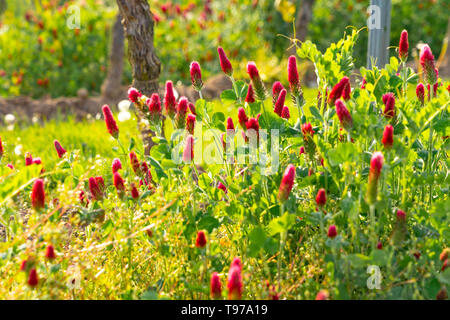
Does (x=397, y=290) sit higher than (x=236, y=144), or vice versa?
(x=236, y=144)

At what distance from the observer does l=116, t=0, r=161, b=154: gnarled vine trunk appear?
312cm

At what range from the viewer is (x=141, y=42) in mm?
3166

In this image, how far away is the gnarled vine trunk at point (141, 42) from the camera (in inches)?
123

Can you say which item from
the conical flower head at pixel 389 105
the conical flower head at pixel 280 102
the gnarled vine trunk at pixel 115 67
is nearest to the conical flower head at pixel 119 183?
the conical flower head at pixel 280 102

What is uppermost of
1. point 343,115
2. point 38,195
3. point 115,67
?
point 115,67

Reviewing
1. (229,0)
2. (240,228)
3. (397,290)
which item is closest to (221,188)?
(240,228)

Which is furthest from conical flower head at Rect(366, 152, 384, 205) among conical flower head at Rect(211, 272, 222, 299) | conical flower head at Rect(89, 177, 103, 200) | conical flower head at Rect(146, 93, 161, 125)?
conical flower head at Rect(89, 177, 103, 200)

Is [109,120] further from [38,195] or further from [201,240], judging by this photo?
[201,240]

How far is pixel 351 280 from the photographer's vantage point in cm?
183

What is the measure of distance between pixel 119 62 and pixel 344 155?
16.8 ft

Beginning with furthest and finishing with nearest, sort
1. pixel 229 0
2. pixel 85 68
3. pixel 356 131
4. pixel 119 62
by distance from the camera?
pixel 229 0, pixel 85 68, pixel 119 62, pixel 356 131

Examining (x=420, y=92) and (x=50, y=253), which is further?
(x=420, y=92)

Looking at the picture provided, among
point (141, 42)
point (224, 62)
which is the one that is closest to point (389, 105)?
point (224, 62)

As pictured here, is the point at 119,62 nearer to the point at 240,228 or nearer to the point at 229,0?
the point at 229,0
